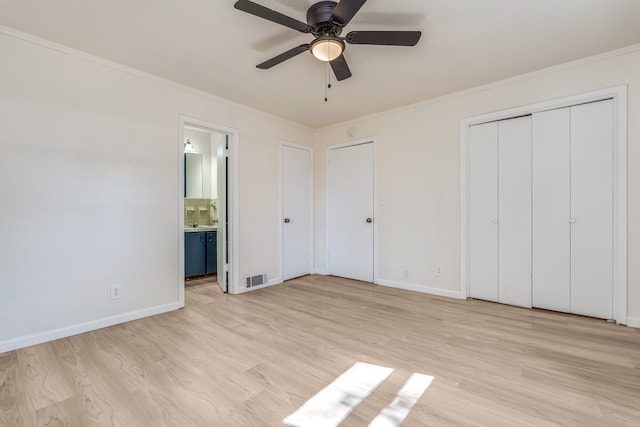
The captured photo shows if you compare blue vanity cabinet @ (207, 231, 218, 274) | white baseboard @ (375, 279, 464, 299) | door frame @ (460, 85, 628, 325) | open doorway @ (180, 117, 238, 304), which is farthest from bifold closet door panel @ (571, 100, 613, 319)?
blue vanity cabinet @ (207, 231, 218, 274)

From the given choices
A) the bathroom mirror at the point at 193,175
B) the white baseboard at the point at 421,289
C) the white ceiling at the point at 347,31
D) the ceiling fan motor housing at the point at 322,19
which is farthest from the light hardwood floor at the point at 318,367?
the bathroom mirror at the point at 193,175

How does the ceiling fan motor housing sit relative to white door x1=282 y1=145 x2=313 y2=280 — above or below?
above

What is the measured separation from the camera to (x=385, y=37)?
2.01 meters

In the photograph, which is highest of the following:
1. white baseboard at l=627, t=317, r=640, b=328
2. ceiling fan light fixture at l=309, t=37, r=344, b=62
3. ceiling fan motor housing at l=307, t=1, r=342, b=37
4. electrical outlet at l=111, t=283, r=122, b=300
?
ceiling fan motor housing at l=307, t=1, r=342, b=37

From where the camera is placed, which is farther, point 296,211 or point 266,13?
point 296,211

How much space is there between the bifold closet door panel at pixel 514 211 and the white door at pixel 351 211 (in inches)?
66.3

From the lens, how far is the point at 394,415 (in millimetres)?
1543

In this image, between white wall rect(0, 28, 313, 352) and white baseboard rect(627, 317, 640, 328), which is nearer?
white wall rect(0, 28, 313, 352)

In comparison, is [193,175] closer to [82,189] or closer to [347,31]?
[82,189]

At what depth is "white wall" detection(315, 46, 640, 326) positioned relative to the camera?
104 inches

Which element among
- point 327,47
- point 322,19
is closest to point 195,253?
point 327,47

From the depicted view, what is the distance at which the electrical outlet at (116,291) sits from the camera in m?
2.78

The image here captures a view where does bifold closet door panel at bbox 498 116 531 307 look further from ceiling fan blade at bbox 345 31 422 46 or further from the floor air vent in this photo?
the floor air vent

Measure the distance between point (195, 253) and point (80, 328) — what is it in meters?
2.07
